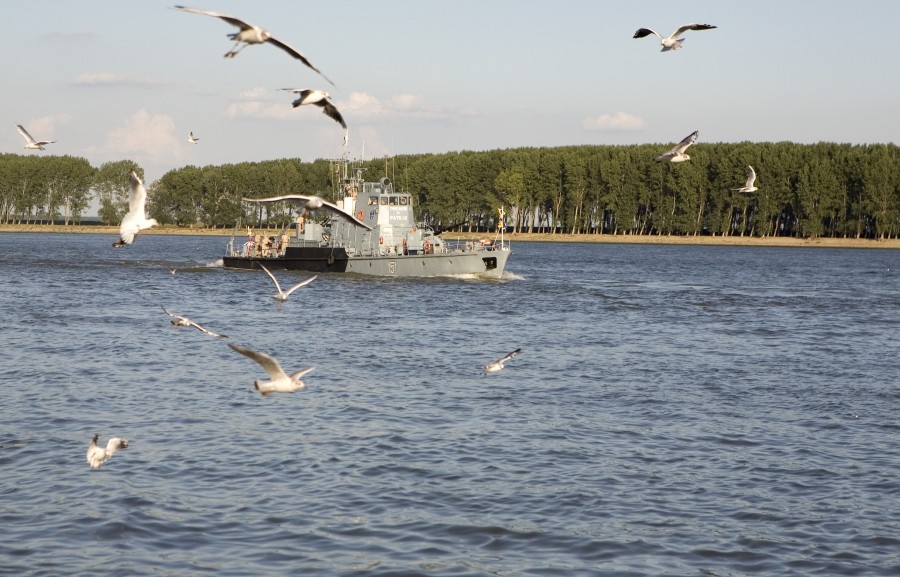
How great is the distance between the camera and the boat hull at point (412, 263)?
7112 cm

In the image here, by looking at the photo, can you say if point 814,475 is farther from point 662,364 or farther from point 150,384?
point 150,384

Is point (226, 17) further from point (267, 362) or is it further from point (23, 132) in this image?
point (23, 132)

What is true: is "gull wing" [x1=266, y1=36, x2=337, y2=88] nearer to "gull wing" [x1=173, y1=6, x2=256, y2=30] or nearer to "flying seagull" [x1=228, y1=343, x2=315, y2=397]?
"gull wing" [x1=173, y1=6, x2=256, y2=30]

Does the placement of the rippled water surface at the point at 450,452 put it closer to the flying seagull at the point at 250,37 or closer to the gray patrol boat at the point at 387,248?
the flying seagull at the point at 250,37

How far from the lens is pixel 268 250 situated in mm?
82375

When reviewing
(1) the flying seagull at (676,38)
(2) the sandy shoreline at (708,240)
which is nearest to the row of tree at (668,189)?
(2) the sandy shoreline at (708,240)

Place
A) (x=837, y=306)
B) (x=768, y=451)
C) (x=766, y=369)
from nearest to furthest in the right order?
(x=768, y=451), (x=766, y=369), (x=837, y=306)

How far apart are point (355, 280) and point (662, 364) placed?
38.6 meters

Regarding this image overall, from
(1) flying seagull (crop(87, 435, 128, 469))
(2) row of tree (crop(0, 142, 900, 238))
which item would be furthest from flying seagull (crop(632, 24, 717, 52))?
(2) row of tree (crop(0, 142, 900, 238))

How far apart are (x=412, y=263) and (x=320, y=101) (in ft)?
177

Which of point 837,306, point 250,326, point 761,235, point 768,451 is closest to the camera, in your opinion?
point 768,451

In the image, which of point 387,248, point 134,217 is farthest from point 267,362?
point 387,248

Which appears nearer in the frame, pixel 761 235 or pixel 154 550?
pixel 154 550

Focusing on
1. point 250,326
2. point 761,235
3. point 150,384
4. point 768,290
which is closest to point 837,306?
point 768,290
